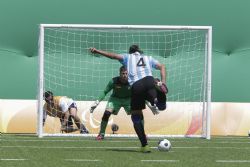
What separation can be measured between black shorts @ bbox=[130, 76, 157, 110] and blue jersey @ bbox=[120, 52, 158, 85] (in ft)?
0.54

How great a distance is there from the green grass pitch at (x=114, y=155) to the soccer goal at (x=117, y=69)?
3.99 m

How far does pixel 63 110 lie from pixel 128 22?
3199mm

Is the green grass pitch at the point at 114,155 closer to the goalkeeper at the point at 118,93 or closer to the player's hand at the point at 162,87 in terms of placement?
the player's hand at the point at 162,87

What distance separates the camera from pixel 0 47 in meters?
18.9

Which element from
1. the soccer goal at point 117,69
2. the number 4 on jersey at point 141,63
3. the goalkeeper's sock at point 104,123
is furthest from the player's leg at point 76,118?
the number 4 on jersey at point 141,63

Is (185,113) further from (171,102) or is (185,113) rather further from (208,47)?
(208,47)

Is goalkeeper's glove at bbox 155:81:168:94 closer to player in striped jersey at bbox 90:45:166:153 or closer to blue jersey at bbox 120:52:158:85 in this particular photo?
player in striped jersey at bbox 90:45:166:153

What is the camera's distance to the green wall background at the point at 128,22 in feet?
62.0

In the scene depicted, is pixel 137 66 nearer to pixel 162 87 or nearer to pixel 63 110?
pixel 162 87

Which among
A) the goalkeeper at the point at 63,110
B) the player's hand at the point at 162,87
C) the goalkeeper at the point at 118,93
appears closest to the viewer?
the player's hand at the point at 162,87

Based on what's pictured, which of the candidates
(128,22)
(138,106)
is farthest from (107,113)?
(138,106)

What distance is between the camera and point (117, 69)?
18.4 metres

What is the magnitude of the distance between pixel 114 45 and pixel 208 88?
10.6 feet

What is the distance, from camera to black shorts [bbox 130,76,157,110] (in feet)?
37.6
